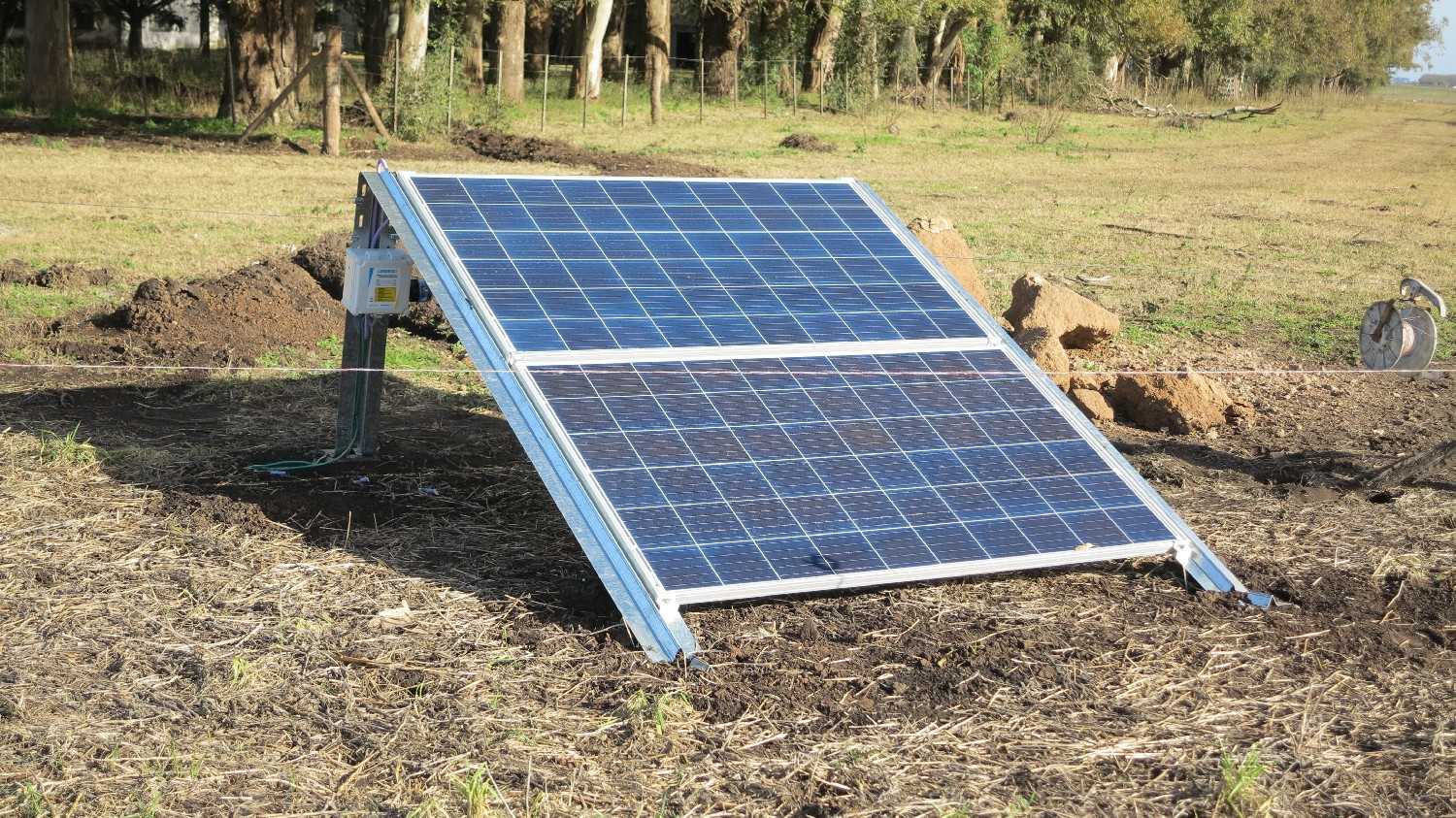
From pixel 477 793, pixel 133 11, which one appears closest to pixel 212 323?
pixel 477 793

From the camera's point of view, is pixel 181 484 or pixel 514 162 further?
pixel 514 162

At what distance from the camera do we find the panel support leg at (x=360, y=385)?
8.78 m

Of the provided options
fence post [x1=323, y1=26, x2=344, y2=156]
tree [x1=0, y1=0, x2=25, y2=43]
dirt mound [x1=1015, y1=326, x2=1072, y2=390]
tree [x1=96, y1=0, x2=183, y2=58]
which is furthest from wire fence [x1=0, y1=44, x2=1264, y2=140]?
dirt mound [x1=1015, y1=326, x2=1072, y2=390]

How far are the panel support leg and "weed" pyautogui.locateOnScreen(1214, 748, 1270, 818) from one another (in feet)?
17.2

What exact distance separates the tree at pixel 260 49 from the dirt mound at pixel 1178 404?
22.4 m

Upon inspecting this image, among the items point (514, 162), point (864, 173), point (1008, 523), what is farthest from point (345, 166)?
point (1008, 523)

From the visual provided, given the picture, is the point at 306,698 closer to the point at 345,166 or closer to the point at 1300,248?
the point at 1300,248

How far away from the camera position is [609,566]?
6320 millimetres

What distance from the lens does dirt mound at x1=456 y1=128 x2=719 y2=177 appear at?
84.1ft

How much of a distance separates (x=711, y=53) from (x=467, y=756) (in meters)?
41.9

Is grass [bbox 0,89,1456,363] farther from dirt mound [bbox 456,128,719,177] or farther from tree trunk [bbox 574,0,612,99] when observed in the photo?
tree trunk [bbox 574,0,612,99]

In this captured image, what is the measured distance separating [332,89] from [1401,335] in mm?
19932

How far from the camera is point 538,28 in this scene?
46438 mm

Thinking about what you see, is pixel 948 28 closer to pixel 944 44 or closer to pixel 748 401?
pixel 944 44
